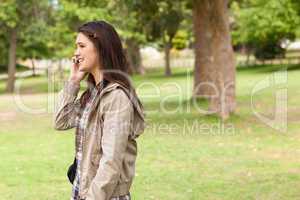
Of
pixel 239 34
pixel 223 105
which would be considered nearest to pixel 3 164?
pixel 223 105

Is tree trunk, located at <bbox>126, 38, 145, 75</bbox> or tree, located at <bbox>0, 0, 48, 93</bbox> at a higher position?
tree, located at <bbox>0, 0, 48, 93</bbox>

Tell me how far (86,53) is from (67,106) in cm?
41

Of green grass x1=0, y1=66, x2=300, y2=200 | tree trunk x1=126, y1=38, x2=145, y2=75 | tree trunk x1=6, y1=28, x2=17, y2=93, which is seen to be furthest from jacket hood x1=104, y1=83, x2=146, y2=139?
tree trunk x1=126, y1=38, x2=145, y2=75

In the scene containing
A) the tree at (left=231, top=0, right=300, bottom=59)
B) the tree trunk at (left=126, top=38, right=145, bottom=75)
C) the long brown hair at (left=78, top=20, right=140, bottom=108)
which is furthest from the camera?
the tree trunk at (left=126, top=38, right=145, bottom=75)

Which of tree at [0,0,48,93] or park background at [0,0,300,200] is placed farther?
tree at [0,0,48,93]

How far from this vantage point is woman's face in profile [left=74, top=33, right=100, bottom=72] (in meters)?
2.98

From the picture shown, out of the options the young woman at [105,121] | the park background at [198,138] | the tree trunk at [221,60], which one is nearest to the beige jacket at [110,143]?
the young woman at [105,121]

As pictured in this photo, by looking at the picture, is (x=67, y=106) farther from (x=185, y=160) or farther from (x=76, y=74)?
(x=185, y=160)

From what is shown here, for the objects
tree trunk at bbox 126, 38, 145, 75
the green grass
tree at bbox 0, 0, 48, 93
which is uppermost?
tree at bbox 0, 0, 48, 93

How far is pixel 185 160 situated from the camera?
9.41 meters

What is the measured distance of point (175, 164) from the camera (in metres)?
9.06

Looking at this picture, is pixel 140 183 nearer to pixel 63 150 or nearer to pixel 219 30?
pixel 63 150

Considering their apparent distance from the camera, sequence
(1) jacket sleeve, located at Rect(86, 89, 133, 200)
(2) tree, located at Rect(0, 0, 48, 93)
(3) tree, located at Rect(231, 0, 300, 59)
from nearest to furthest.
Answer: (1) jacket sleeve, located at Rect(86, 89, 133, 200) < (2) tree, located at Rect(0, 0, 48, 93) < (3) tree, located at Rect(231, 0, 300, 59)

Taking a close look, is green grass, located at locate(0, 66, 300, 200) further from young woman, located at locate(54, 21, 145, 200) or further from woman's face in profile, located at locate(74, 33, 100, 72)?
woman's face in profile, located at locate(74, 33, 100, 72)
